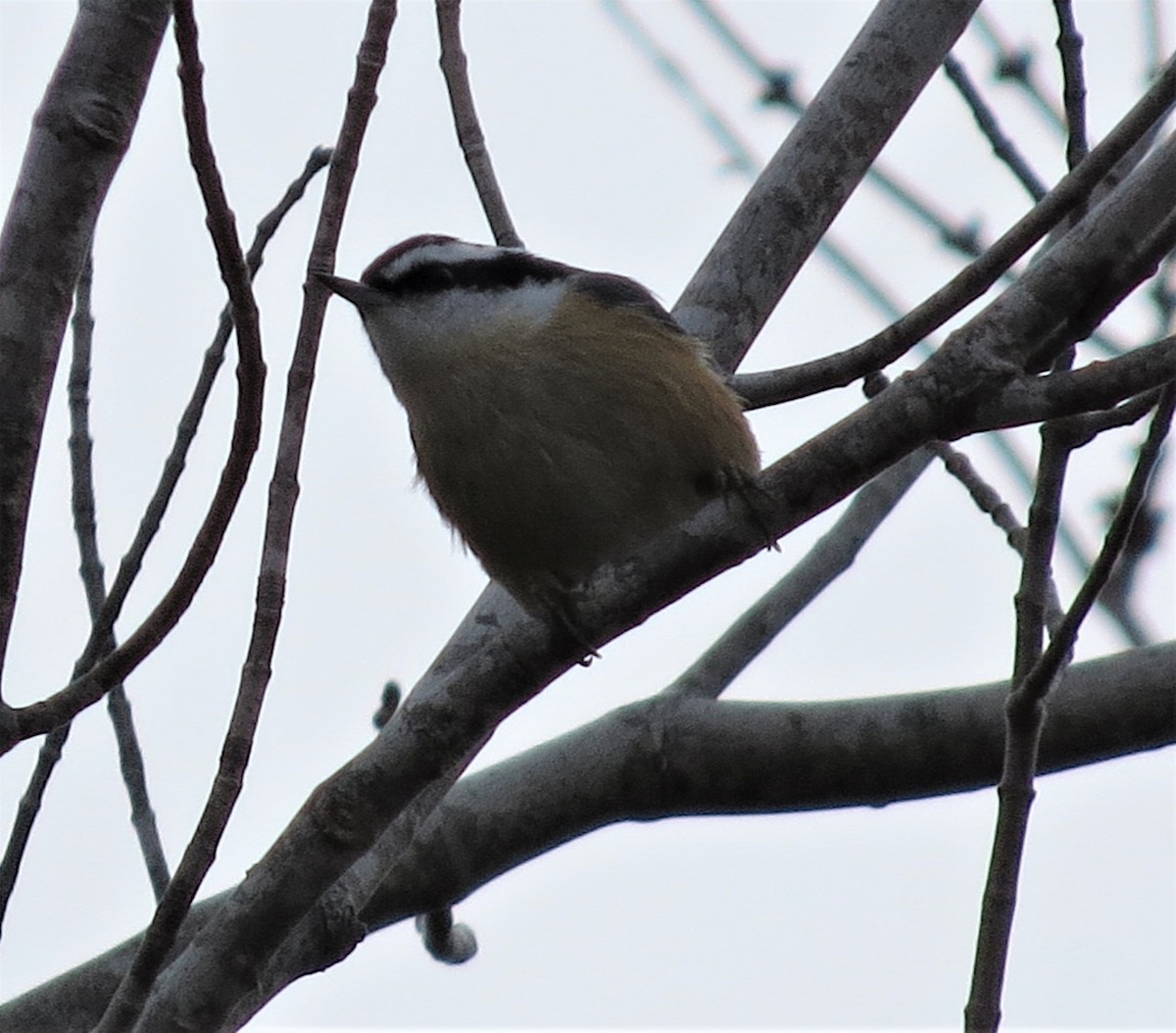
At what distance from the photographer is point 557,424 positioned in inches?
141

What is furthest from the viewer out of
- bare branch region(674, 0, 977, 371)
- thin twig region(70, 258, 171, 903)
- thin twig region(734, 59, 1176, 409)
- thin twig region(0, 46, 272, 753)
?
bare branch region(674, 0, 977, 371)

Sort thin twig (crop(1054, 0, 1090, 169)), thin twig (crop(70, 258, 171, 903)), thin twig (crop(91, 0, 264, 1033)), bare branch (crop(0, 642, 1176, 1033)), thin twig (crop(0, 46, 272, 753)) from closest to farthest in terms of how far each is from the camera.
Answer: thin twig (crop(91, 0, 264, 1033)) < thin twig (crop(0, 46, 272, 753)) < thin twig (crop(1054, 0, 1090, 169)) < thin twig (crop(70, 258, 171, 903)) < bare branch (crop(0, 642, 1176, 1033))

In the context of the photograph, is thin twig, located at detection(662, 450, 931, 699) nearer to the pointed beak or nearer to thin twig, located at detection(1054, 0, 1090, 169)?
the pointed beak

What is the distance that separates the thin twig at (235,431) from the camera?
81.5 inches

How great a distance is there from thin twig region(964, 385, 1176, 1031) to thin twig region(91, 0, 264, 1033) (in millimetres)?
944

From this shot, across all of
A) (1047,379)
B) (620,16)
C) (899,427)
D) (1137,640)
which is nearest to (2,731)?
(899,427)

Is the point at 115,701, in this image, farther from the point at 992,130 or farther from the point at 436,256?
the point at 992,130

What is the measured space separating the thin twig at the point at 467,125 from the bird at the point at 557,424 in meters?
0.17

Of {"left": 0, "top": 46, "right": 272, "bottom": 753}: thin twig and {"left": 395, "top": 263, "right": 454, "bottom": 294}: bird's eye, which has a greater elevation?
{"left": 395, "top": 263, "right": 454, "bottom": 294}: bird's eye

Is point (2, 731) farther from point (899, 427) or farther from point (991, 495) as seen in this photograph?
point (991, 495)

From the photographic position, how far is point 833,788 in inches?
142

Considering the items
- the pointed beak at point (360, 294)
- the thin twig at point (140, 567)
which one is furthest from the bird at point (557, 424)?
the thin twig at point (140, 567)

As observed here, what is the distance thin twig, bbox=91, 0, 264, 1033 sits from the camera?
6.79ft

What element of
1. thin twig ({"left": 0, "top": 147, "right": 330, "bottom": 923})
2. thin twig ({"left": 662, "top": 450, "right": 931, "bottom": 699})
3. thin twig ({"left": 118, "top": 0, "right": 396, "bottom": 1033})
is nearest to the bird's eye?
thin twig ({"left": 0, "top": 147, "right": 330, "bottom": 923})
